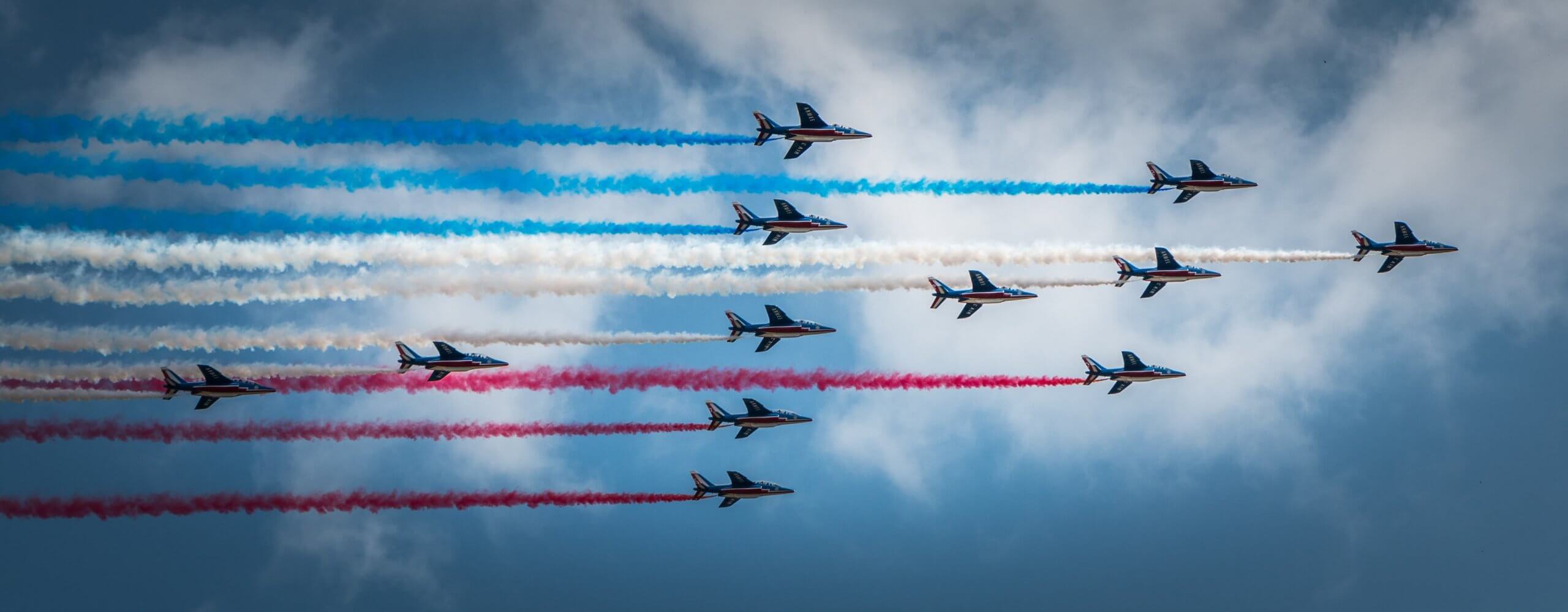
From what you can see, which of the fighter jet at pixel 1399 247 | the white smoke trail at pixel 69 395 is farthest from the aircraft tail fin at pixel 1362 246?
the white smoke trail at pixel 69 395

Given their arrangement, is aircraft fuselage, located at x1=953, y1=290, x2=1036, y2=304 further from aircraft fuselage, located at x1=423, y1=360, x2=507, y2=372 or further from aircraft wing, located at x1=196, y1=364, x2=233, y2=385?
aircraft wing, located at x1=196, y1=364, x2=233, y2=385

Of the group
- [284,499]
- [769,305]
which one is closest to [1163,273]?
[769,305]

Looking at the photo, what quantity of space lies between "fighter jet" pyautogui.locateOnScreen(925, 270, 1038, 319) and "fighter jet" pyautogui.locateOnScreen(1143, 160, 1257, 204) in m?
9.34

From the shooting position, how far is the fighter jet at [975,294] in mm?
86938

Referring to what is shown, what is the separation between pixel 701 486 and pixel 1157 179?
26.8 m

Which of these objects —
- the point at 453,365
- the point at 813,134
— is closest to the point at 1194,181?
the point at 813,134

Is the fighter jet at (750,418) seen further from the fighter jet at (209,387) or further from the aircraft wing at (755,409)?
the fighter jet at (209,387)

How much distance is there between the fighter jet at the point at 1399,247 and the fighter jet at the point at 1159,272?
27.6 ft

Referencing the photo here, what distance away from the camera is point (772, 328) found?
8731cm

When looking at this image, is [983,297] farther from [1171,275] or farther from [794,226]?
[1171,275]

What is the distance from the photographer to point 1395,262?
95.3 meters

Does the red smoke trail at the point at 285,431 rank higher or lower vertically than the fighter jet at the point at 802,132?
lower

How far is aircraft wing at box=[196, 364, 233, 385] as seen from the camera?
253 feet

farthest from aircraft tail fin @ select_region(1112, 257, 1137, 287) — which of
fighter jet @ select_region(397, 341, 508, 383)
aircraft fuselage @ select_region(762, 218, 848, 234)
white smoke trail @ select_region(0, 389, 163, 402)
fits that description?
white smoke trail @ select_region(0, 389, 163, 402)
